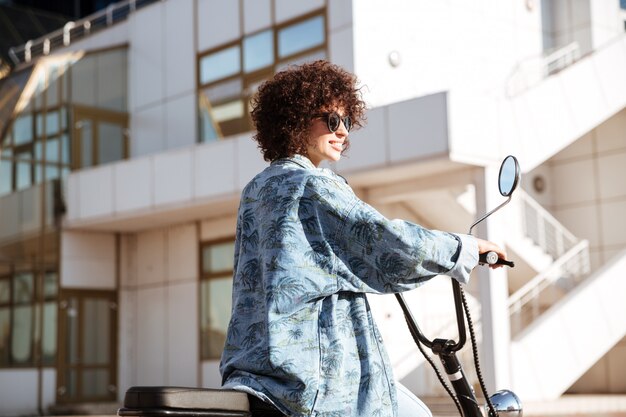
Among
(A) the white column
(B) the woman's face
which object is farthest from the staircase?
(B) the woman's face

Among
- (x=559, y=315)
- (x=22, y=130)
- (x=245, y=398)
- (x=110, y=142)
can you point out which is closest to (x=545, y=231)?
(x=559, y=315)

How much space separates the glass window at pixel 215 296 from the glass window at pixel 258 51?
344 centimetres

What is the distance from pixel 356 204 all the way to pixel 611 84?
16.8 m

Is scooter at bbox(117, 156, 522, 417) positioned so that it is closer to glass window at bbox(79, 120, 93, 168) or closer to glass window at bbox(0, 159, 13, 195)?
glass window at bbox(79, 120, 93, 168)

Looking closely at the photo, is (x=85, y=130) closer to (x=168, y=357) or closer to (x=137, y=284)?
(x=137, y=284)

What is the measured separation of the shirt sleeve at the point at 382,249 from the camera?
2.79 meters

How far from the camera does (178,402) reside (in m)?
2.53

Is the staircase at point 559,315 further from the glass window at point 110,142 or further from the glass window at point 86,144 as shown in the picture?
the glass window at point 86,144

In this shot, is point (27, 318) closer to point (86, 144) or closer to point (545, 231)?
point (86, 144)

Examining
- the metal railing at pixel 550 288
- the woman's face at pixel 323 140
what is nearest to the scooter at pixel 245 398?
the woman's face at pixel 323 140

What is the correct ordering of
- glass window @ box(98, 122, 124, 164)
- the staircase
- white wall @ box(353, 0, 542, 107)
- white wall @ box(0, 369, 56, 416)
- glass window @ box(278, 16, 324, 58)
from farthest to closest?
1. glass window @ box(98, 122, 124, 164)
2. white wall @ box(0, 369, 56, 416)
3. glass window @ box(278, 16, 324, 58)
4. white wall @ box(353, 0, 542, 107)
5. the staircase

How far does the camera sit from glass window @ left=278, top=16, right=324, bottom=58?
1850 cm

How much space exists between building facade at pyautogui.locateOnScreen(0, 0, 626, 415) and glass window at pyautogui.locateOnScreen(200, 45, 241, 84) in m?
0.08

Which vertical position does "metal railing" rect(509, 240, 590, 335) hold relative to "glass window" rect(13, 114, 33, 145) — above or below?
below
